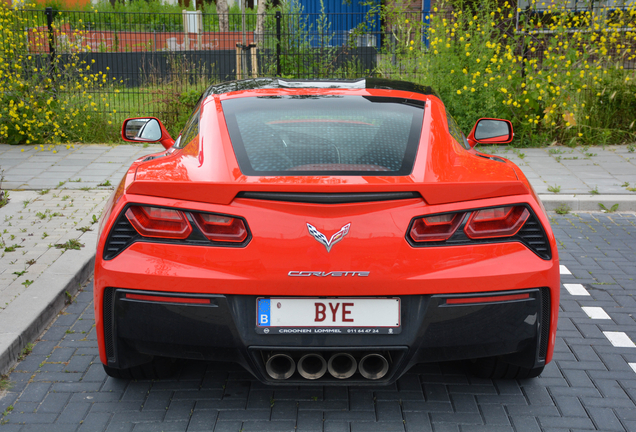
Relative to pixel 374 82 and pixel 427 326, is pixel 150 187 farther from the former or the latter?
pixel 374 82

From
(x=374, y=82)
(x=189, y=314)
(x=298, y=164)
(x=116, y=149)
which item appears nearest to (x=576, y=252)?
(x=374, y=82)

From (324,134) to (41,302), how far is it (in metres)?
2.16

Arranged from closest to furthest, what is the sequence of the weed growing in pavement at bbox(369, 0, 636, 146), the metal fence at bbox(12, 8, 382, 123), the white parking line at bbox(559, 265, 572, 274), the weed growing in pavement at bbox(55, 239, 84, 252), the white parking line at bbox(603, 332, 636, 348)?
1. the white parking line at bbox(603, 332, 636, 348)
2. the white parking line at bbox(559, 265, 572, 274)
3. the weed growing in pavement at bbox(55, 239, 84, 252)
4. the weed growing in pavement at bbox(369, 0, 636, 146)
5. the metal fence at bbox(12, 8, 382, 123)

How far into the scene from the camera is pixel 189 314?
8.63 feet

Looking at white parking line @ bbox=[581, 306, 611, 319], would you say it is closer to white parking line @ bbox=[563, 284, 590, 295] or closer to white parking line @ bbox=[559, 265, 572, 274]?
white parking line @ bbox=[563, 284, 590, 295]

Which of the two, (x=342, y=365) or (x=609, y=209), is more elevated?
(x=342, y=365)

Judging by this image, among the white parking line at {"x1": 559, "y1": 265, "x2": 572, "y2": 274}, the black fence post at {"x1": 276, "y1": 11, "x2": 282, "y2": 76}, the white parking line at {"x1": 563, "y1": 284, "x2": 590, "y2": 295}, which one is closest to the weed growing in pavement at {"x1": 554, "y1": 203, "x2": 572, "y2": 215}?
the white parking line at {"x1": 559, "y1": 265, "x2": 572, "y2": 274}

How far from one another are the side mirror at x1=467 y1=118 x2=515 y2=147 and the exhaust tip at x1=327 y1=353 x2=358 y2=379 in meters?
1.80

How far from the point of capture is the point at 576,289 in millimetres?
4707

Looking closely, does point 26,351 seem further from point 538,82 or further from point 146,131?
point 538,82

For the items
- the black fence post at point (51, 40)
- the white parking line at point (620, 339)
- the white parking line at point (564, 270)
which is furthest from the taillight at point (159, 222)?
the black fence post at point (51, 40)

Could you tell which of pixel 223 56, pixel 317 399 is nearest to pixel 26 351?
pixel 317 399

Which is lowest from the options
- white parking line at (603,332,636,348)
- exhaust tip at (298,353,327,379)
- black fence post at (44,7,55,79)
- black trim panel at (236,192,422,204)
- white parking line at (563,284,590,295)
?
white parking line at (563,284,590,295)

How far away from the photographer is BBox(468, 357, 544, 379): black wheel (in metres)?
3.22
